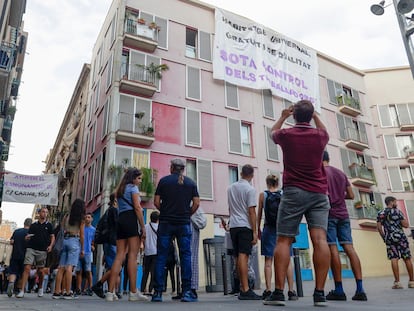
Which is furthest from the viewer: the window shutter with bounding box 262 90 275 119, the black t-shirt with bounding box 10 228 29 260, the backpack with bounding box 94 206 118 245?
the window shutter with bounding box 262 90 275 119

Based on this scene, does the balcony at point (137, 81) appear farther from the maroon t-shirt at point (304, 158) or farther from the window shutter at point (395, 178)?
the window shutter at point (395, 178)

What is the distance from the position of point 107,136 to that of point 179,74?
18.6 ft

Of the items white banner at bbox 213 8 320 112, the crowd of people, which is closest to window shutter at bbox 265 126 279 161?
white banner at bbox 213 8 320 112

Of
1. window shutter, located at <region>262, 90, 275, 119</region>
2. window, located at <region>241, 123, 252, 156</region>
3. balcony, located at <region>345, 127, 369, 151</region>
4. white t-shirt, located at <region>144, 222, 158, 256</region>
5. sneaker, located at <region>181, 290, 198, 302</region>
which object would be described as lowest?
sneaker, located at <region>181, 290, 198, 302</region>

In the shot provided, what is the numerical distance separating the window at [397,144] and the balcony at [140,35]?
72.7 feet

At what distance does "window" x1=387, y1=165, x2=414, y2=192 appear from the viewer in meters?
31.5

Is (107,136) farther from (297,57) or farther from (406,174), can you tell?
(406,174)

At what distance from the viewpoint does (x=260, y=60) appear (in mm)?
24406

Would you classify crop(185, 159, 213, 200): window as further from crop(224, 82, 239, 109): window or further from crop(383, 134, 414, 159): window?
crop(383, 134, 414, 159): window

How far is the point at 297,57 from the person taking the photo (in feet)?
87.8

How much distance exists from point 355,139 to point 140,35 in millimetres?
16991

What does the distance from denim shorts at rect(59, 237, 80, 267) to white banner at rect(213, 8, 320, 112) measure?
17.3 metres

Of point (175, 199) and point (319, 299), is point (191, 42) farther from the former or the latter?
point (319, 299)

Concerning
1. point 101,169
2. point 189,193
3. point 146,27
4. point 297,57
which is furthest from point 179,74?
point 189,193
